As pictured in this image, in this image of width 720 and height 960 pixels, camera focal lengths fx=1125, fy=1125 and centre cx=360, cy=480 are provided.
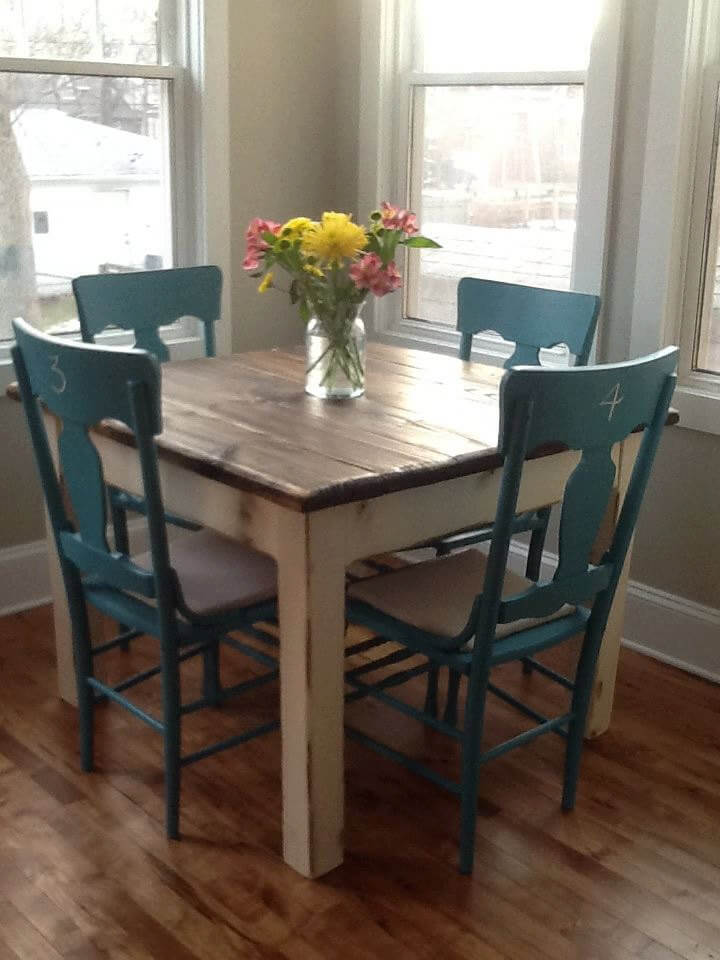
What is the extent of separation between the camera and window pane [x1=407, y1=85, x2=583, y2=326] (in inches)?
125

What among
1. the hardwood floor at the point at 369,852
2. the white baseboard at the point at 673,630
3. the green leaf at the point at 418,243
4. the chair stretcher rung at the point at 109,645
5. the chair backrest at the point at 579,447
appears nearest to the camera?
the chair backrest at the point at 579,447

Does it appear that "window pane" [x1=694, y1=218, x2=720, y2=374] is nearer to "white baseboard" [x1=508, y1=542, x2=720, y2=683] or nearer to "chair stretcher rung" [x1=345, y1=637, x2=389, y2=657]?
"white baseboard" [x1=508, y1=542, x2=720, y2=683]

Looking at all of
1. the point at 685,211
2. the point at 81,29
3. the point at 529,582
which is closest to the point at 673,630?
the point at 529,582

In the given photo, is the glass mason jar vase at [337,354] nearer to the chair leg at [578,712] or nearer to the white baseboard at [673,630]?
the chair leg at [578,712]

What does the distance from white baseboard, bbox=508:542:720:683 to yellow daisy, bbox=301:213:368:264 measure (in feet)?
4.43

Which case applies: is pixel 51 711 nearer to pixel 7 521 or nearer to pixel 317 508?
pixel 7 521

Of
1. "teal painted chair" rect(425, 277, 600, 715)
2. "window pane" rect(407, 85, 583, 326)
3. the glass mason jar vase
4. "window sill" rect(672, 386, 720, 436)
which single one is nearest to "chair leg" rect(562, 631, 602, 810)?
"teal painted chair" rect(425, 277, 600, 715)

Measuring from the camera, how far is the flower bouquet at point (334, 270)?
2.26 meters

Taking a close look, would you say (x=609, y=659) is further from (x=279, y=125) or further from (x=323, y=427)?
(x=279, y=125)

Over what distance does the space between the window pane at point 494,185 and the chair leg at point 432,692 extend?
1.25 metres

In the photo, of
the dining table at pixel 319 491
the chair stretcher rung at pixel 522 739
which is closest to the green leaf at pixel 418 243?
the dining table at pixel 319 491

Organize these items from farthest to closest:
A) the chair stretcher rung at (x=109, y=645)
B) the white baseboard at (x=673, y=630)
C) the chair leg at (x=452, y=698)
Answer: the white baseboard at (x=673, y=630), the chair leg at (x=452, y=698), the chair stretcher rung at (x=109, y=645)

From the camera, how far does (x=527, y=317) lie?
2.85m

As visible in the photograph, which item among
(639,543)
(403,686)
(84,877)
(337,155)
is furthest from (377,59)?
(84,877)
